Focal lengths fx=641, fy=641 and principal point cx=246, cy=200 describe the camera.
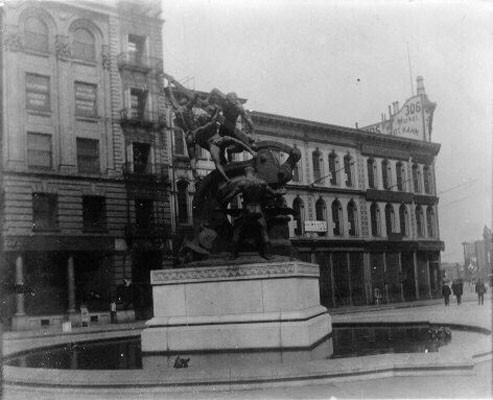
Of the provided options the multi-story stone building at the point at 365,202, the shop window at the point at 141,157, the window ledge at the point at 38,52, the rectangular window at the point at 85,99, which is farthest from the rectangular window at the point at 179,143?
the window ledge at the point at 38,52

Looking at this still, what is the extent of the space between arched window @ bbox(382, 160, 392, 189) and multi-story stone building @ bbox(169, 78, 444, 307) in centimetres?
9

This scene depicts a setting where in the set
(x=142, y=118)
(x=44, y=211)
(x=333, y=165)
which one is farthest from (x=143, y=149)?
(x=333, y=165)

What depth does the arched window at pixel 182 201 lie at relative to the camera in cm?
4300

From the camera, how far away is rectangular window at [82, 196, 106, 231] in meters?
38.4

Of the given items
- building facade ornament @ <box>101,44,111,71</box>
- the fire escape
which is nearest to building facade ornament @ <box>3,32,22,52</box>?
building facade ornament @ <box>101,44,111,71</box>

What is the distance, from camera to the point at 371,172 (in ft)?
187

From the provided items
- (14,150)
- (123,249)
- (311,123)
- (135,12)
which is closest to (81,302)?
(123,249)

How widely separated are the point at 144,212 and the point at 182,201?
313 cm

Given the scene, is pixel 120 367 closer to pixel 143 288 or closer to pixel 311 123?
pixel 143 288

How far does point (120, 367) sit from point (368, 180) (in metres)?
46.8

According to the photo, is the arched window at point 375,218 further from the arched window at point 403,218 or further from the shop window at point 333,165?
the shop window at point 333,165

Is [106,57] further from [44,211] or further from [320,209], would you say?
[320,209]

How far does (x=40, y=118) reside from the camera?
37531 mm

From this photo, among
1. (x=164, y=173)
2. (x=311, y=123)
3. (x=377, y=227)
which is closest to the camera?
(x=164, y=173)
